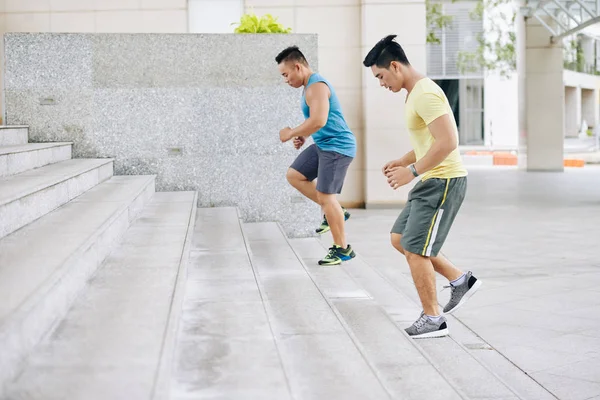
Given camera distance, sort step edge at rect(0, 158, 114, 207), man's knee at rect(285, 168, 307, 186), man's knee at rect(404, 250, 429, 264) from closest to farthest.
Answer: step edge at rect(0, 158, 114, 207)
man's knee at rect(404, 250, 429, 264)
man's knee at rect(285, 168, 307, 186)

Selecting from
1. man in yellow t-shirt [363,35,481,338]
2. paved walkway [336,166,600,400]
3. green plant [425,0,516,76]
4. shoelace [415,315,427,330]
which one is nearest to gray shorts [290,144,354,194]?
paved walkway [336,166,600,400]

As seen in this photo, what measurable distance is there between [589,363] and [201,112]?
19.4 ft

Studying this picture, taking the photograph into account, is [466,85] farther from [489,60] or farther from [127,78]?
[127,78]

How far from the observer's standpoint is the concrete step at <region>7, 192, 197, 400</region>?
295 centimetres

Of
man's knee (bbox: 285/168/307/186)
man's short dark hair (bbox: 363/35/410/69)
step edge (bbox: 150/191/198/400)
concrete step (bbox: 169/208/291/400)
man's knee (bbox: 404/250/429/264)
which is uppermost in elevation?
man's short dark hair (bbox: 363/35/410/69)

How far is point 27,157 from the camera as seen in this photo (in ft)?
22.8

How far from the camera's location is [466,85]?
179 feet

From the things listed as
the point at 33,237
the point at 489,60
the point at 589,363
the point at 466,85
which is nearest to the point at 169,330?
the point at 33,237

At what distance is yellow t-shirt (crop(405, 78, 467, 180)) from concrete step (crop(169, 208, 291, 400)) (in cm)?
136

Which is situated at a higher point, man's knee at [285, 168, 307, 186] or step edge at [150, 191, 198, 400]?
man's knee at [285, 168, 307, 186]

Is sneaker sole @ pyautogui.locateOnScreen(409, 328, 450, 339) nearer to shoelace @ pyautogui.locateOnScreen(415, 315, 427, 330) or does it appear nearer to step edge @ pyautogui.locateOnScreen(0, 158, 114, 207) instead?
shoelace @ pyautogui.locateOnScreen(415, 315, 427, 330)

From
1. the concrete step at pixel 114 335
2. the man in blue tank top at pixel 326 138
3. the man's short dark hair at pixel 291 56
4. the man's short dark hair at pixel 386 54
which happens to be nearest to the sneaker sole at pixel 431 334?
the concrete step at pixel 114 335

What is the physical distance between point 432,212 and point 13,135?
476cm

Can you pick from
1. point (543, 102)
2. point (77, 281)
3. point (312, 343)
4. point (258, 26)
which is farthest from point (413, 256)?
point (543, 102)
